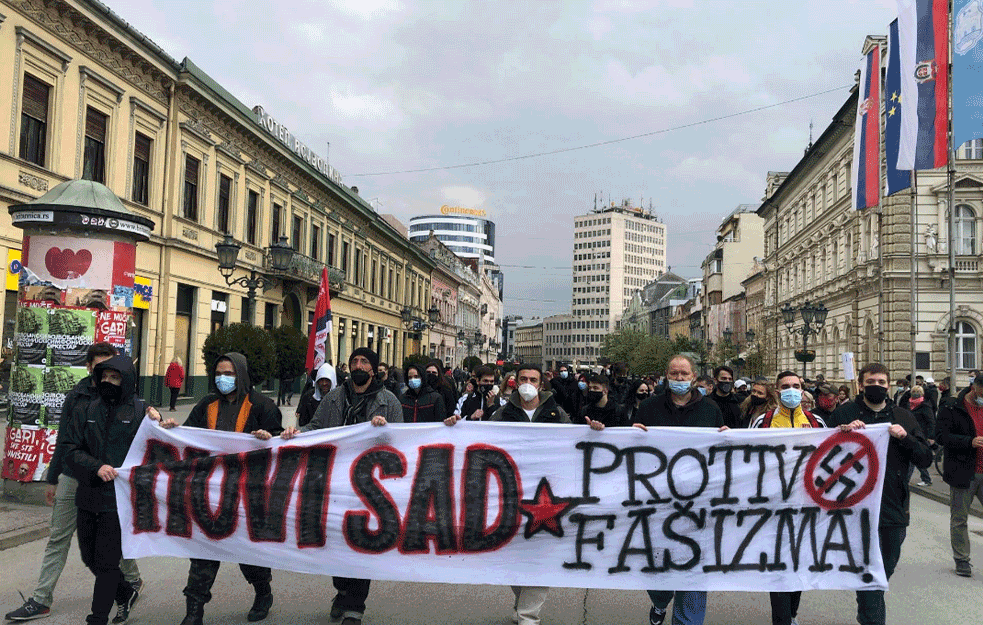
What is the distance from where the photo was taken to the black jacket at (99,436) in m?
5.35

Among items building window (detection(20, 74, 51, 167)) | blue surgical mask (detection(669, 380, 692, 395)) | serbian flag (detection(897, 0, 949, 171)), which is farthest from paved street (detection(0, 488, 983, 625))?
A: building window (detection(20, 74, 51, 167))

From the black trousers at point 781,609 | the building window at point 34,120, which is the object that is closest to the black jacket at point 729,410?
the black trousers at point 781,609

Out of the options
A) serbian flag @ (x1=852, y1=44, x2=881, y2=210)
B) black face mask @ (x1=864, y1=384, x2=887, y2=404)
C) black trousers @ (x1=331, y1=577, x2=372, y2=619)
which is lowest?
black trousers @ (x1=331, y1=577, x2=372, y2=619)

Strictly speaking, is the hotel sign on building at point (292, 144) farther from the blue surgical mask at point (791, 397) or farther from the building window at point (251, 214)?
the blue surgical mask at point (791, 397)

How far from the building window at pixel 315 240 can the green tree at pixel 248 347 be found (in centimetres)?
2007

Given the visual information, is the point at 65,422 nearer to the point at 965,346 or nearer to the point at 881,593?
the point at 881,593

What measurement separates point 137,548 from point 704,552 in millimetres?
3883

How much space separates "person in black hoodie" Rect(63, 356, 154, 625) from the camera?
207 inches

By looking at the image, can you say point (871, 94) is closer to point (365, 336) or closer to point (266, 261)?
point (266, 261)

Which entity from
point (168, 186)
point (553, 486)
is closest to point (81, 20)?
point (168, 186)

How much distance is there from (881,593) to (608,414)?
6.20 m

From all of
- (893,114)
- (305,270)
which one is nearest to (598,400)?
(893,114)

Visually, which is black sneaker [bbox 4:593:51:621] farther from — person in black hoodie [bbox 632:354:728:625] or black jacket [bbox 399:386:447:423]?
black jacket [bbox 399:386:447:423]

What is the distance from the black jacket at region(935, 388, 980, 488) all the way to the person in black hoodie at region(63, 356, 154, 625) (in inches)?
272
